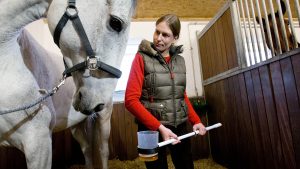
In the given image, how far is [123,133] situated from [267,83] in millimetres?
1656

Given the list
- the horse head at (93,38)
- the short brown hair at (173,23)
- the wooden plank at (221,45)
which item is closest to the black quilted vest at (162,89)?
the short brown hair at (173,23)

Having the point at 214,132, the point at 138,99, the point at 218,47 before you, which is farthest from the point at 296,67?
the point at 214,132

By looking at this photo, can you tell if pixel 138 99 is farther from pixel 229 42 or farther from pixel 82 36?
pixel 229 42

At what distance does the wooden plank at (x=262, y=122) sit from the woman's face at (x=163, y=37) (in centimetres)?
72

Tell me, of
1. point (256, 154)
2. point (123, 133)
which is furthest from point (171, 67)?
point (123, 133)

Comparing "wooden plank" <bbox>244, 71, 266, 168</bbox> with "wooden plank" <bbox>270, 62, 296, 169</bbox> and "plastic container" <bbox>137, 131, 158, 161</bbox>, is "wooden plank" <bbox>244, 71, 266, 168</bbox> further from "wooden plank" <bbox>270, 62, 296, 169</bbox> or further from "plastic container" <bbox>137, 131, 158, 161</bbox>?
"plastic container" <bbox>137, 131, 158, 161</bbox>

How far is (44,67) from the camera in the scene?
3.66ft

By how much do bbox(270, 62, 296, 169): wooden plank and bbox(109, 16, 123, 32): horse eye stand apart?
1042mm

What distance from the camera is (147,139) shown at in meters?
0.83

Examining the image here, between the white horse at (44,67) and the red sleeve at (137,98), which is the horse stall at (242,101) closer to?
the red sleeve at (137,98)

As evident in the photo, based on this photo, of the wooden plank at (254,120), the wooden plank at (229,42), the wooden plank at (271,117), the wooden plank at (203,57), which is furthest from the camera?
the wooden plank at (203,57)

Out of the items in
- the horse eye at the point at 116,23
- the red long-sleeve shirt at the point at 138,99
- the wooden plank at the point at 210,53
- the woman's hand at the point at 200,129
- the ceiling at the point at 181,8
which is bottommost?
the woman's hand at the point at 200,129

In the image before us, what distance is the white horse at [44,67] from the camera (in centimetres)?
69

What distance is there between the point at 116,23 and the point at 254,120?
1.35 meters
